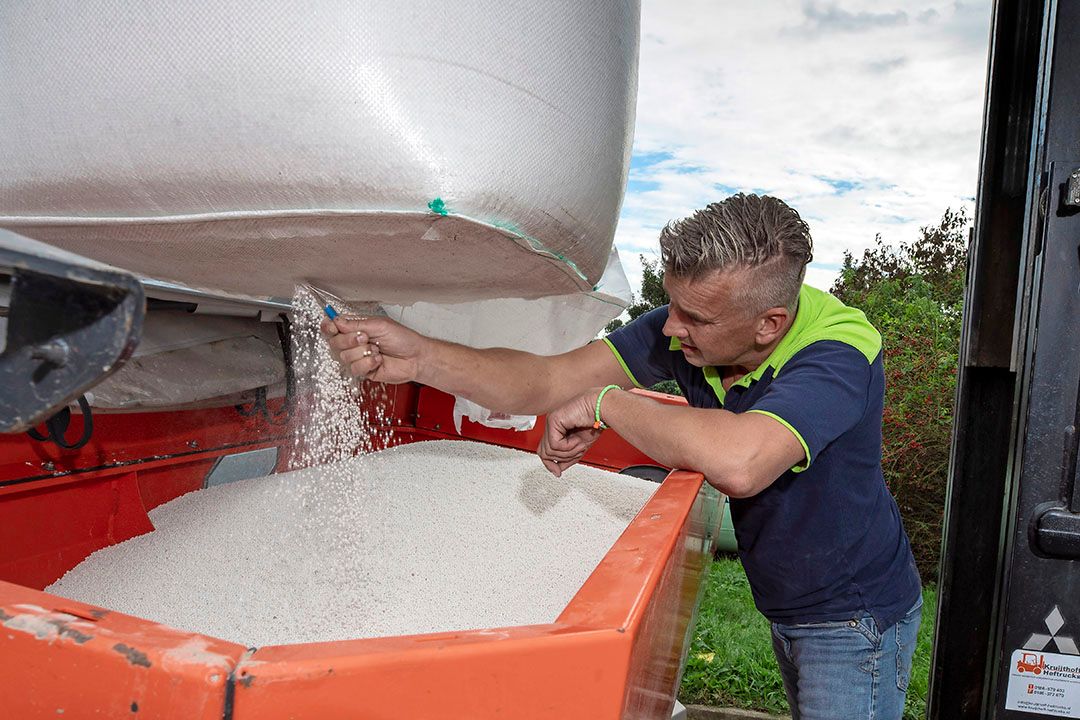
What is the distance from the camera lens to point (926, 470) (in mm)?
5422

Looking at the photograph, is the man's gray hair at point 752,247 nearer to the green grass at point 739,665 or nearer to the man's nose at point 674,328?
the man's nose at point 674,328

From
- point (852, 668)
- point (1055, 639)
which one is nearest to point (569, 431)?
point (852, 668)

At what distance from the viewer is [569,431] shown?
2.02 meters

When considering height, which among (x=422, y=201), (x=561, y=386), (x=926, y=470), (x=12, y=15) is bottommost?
(x=926, y=470)

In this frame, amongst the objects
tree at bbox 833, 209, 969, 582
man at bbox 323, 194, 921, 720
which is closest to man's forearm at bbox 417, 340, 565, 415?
man at bbox 323, 194, 921, 720

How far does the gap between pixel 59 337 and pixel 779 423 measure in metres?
1.29

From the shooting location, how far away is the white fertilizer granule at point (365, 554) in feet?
5.65

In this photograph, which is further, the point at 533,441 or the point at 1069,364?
the point at 533,441

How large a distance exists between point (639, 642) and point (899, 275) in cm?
687

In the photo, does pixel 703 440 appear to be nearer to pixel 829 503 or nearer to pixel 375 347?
pixel 829 503

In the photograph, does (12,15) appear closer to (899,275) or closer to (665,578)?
(665,578)

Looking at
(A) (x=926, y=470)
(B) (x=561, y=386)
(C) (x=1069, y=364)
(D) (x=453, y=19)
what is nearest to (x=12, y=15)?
(D) (x=453, y=19)

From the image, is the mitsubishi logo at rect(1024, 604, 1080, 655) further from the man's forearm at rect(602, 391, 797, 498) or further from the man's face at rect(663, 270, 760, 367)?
the man's face at rect(663, 270, 760, 367)

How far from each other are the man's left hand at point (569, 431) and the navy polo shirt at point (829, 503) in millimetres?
369
